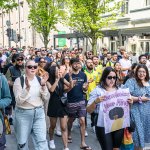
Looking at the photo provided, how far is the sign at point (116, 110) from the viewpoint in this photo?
5016 mm

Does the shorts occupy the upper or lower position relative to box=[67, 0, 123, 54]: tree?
lower

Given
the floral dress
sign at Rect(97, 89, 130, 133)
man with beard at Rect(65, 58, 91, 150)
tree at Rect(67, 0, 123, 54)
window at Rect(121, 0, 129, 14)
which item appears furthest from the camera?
window at Rect(121, 0, 129, 14)

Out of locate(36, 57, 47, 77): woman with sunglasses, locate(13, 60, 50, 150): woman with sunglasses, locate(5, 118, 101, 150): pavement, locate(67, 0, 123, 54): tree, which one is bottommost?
locate(5, 118, 101, 150): pavement

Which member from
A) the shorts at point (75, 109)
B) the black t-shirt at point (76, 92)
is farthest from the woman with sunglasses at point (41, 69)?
the shorts at point (75, 109)

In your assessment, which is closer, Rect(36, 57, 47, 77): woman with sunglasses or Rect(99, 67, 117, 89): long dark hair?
Rect(99, 67, 117, 89): long dark hair

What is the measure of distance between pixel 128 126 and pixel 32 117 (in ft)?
4.43

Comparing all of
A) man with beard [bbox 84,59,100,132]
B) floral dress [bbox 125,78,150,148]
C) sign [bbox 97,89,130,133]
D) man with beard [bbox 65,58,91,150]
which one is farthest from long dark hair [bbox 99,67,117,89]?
man with beard [bbox 84,59,100,132]

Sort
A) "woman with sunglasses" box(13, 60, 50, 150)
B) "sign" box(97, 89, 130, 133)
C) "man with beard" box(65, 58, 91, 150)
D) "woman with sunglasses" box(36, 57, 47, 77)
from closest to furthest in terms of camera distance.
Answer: "sign" box(97, 89, 130, 133) → "woman with sunglasses" box(13, 60, 50, 150) → "man with beard" box(65, 58, 91, 150) → "woman with sunglasses" box(36, 57, 47, 77)

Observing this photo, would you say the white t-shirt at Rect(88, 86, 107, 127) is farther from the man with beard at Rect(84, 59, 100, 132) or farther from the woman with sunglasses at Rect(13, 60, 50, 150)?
the man with beard at Rect(84, 59, 100, 132)

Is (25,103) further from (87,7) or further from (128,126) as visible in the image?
(87,7)

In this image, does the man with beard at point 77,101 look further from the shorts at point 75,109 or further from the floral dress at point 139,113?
the floral dress at point 139,113

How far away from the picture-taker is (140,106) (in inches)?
221

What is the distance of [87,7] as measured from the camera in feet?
77.7

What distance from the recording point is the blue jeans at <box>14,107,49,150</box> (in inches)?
215
